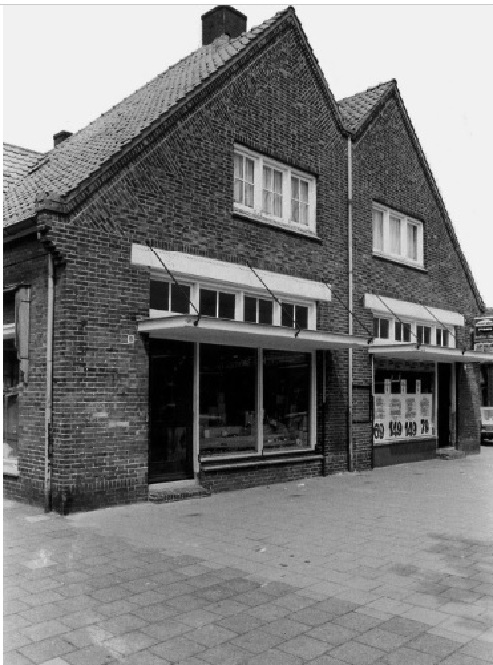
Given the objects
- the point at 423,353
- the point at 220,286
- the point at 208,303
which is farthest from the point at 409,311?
the point at 208,303

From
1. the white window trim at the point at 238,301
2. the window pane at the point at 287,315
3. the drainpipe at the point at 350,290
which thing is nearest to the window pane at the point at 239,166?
the white window trim at the point at 238,301

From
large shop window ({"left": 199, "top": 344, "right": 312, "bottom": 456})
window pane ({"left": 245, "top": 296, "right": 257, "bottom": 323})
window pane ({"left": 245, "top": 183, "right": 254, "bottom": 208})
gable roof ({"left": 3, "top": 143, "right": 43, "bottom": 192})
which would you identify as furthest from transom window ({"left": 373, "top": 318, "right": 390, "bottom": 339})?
gable roof ({"left": 3, "top": 143, "right": 43, "bottom": 192})

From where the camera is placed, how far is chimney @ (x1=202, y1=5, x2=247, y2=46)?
15.5 m

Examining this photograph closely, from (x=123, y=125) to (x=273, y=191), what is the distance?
3026mm

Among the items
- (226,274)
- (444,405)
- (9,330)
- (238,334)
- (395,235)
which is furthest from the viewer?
(444,405)

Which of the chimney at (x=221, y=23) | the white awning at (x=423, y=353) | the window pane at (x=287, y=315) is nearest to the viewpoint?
the window pane at (x=287, y=315)

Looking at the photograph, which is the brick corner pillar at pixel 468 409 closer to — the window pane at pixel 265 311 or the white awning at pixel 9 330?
the window pane at pixel 265 311

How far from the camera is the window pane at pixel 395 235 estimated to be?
53.6 feet

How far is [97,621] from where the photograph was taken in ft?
16.4

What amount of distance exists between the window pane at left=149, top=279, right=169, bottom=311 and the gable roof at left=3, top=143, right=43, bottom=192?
4.15 metres

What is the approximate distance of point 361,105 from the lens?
16297mm

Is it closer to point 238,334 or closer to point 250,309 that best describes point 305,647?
point 238,334

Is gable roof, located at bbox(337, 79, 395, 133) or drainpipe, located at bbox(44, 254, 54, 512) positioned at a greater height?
gable roof, located at bbox(337, 79, 395, 133)

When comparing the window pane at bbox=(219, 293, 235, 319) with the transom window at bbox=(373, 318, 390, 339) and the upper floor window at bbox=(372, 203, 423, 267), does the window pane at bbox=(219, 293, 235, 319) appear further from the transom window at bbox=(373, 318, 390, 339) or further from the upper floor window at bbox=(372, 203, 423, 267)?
the upper floor window at bbox=(372, 203, 423, 267)
